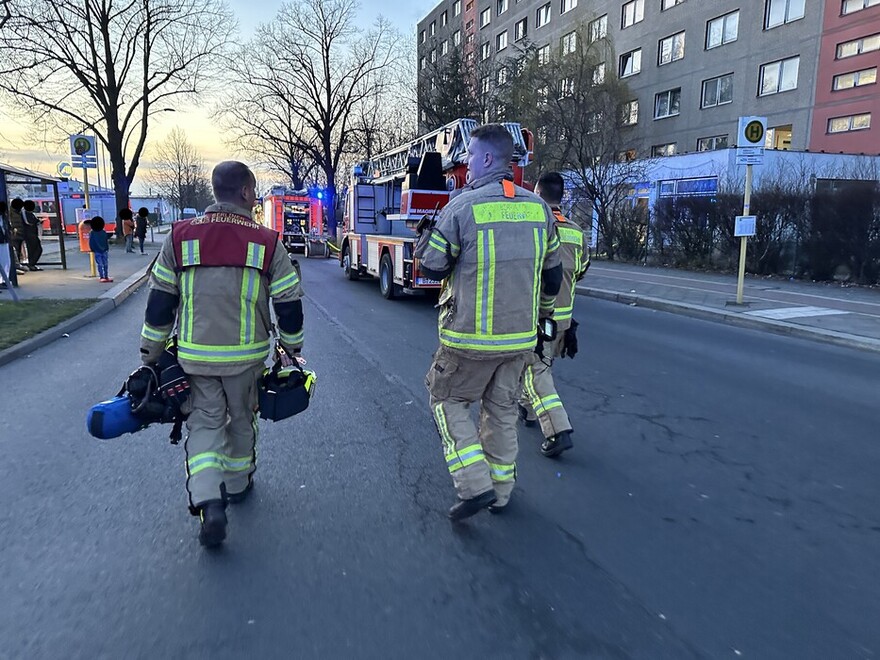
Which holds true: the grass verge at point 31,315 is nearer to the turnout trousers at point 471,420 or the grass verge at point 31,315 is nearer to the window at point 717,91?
the turnout trousers at point 471,420

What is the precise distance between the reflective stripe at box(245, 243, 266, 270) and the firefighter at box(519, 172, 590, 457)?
1.89m

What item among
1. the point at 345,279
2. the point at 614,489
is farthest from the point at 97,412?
the point at 345,279

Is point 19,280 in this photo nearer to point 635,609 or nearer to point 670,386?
point 670,386

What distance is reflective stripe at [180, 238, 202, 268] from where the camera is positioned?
2996 mm

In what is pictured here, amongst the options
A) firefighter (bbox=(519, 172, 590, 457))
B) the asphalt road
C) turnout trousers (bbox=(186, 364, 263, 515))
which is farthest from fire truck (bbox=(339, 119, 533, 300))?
turnout trousers (bbox=(186, 364, 263, 515))

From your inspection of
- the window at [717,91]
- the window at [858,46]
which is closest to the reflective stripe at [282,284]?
the window at [858,46]

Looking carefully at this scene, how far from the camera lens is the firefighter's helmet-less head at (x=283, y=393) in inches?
129

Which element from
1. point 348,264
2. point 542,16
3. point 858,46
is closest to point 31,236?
point 348,264

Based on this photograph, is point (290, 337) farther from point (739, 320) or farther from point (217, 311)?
point (739, 320)

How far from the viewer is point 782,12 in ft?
94.3

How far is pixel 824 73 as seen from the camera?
90.3ft

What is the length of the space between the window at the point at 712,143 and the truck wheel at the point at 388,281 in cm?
2416

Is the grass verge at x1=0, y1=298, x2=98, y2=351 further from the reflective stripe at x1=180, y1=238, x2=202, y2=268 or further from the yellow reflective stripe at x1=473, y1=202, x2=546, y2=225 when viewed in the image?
the yellow reflective stripe at x1=473, y1=202, x2=546, y2=225

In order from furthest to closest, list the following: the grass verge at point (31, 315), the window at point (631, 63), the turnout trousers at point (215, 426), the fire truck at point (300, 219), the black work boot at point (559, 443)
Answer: the window at point (631, 63) < the fire truck at point (300, 219) < the grass verge at point (31, 315) < the black work boot at point (559, 443) < the turnout trousers at point (215, 426)
